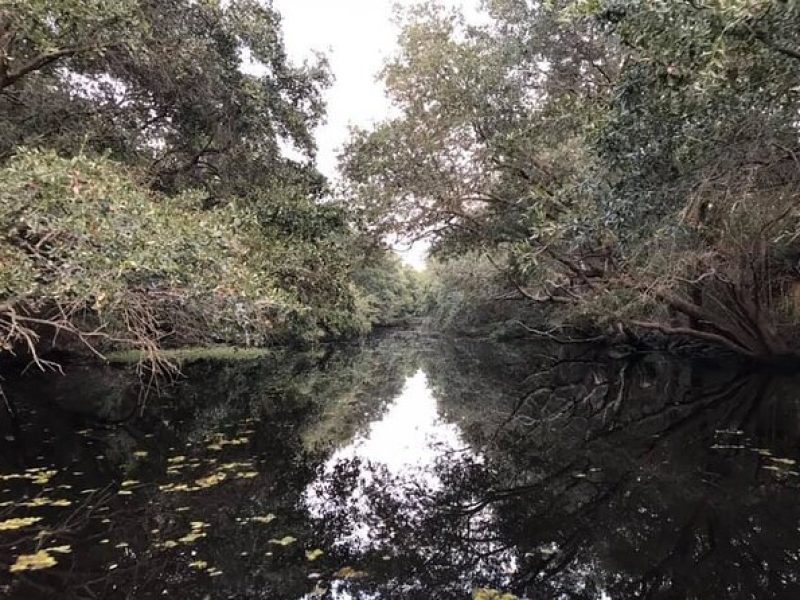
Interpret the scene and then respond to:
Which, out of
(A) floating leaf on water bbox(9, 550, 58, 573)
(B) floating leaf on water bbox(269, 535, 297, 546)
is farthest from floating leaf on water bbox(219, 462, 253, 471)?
(A) floating leaf on water bbox(9, 550, 58, 573)

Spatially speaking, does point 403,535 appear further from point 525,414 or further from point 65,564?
point 525,414

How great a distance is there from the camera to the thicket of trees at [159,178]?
22.2ft

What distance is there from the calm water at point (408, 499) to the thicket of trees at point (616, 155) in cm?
325

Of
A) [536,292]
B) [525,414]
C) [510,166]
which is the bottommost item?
[525,414]

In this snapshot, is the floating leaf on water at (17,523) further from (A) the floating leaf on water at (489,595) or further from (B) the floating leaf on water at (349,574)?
(A) the floating leaf on water at (489,595)

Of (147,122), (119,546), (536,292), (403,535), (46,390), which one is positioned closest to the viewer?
(119,546)

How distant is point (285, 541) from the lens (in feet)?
18.3

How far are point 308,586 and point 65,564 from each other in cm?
219

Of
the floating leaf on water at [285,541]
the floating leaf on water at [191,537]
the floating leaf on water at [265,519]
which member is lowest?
the floating leaf on water at [285,541]

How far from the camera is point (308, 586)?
4668 mm

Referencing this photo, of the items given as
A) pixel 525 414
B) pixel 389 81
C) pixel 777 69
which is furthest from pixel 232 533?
pixel 389 81

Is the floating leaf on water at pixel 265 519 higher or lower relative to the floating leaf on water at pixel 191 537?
lower

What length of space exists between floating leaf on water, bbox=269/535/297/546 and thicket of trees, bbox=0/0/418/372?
11.4 feet

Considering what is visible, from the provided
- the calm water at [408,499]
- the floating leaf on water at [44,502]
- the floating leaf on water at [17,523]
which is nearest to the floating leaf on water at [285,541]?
the calm water at [408,499]
